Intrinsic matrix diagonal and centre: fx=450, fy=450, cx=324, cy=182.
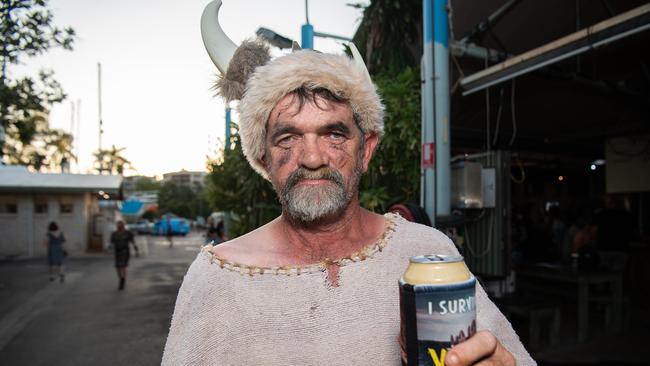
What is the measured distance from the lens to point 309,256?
1.70 m

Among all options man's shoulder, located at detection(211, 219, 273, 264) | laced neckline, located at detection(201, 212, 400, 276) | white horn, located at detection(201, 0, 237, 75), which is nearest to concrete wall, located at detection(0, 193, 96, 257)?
white horn, located at detection(201, 0, 237, 75)

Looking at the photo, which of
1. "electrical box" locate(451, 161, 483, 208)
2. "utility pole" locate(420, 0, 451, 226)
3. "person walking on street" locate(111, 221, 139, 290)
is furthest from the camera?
"person walking on street" locate(111, 221, 139, 290)

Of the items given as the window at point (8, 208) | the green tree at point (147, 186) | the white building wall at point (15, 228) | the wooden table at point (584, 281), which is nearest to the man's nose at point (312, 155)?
the wooden table at point (584, 281)

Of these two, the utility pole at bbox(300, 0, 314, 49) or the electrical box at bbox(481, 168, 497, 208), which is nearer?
the electrical box at bbox(481, 168, 497, 208)

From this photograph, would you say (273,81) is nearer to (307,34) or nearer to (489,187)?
(489,187)

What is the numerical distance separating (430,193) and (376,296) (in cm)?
296

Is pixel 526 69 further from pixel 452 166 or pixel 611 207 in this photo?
pixel 611 207

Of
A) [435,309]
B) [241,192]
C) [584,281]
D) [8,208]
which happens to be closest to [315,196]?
[435,309]

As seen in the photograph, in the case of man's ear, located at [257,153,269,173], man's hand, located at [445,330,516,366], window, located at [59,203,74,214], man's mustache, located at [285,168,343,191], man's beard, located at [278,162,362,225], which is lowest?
window, located at [59,203,74,214]

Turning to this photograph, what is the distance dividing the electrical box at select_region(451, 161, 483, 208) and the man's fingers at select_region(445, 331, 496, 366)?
3723 millimetres

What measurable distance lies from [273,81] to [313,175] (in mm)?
383

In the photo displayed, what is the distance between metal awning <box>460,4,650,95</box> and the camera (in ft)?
11.3

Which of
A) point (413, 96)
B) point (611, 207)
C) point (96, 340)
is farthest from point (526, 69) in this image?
point (96, 340)

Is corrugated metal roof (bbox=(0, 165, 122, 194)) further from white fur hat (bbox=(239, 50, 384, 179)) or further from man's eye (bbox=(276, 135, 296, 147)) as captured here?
man's eye (bbox=(276, 135, 296, 147))
